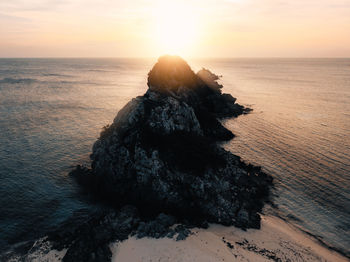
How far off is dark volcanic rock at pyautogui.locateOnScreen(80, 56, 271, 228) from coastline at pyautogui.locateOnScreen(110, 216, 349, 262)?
2287 millimetres

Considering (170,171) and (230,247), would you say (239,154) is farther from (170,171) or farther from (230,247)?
(230,247)

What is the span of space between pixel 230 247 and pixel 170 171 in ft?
39.5

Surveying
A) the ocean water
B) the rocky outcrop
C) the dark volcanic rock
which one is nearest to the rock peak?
the ocean water

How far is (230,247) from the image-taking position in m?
25.6

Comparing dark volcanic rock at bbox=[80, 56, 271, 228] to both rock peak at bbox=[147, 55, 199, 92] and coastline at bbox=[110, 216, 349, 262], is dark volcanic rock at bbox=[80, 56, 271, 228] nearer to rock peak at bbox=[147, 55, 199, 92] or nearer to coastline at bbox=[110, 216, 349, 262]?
coastline at bbox=[110, 216, 349, 262]

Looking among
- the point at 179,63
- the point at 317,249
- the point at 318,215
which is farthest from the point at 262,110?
the point at 317,249

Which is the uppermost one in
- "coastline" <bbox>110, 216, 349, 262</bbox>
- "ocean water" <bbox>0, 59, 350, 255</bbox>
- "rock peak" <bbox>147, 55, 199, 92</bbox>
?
"rock peak" <bbox>147, 55, 199, 92</bbox>

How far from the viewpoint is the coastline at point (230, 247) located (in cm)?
2431

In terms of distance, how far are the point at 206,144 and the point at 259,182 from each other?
10.7 m

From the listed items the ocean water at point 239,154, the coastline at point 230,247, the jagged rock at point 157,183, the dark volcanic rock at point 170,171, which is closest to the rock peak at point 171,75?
the ocean water at point 239,154

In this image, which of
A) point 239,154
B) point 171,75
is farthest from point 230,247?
point 171,75

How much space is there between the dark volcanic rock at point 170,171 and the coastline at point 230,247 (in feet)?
7.50

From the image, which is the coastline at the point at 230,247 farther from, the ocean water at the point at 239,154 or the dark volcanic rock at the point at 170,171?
the ocean water at the point at 239,154

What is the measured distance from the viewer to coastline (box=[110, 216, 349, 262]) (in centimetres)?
2431
